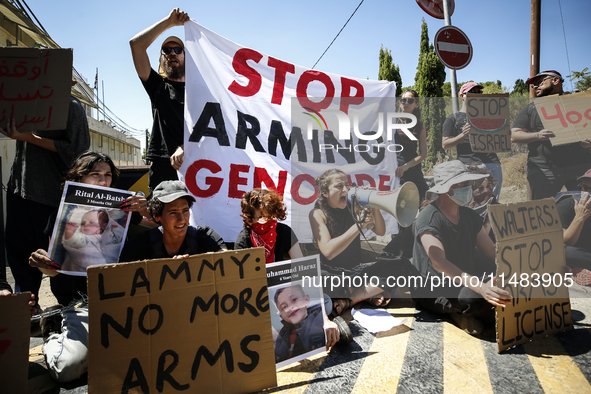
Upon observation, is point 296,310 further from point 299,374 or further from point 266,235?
point 266,235

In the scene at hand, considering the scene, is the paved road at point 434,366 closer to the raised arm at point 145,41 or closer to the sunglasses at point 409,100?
the raised arm at point 145,41

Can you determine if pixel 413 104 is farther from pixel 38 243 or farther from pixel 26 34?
pixel 26 34

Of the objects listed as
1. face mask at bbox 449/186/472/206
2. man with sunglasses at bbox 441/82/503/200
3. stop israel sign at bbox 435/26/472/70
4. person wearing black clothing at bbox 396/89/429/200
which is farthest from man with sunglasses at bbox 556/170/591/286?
stop israel sign at bbox 435/26/472/70

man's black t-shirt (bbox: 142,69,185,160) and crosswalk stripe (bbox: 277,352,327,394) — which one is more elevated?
man's black t-shirt (bbox: 142,69,185,160)

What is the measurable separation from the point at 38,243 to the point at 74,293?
518 mm

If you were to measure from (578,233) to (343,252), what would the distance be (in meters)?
2.28

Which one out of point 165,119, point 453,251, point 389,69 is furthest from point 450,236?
point 389,69

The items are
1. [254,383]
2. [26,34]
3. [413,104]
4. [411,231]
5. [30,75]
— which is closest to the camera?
[254,383]

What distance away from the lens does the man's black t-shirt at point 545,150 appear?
12.6 ft

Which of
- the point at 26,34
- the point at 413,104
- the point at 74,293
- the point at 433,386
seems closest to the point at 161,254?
the point at 74,293

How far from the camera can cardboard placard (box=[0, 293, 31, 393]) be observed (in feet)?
5.71

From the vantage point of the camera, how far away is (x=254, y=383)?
5.98ft

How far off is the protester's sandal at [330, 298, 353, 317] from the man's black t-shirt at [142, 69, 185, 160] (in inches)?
74.8

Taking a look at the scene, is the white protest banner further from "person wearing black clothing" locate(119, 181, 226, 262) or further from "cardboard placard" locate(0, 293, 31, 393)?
"cardboard placard" locate(0, 293, 31, 393)
